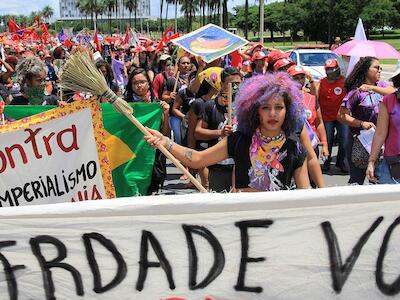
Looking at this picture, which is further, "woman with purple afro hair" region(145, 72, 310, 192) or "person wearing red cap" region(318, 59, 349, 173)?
"person wearing red cap" region(318, 59, 349, 173)

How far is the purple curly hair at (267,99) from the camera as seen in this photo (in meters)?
3.07

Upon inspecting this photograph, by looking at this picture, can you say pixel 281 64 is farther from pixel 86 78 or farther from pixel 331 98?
pixel 86 78

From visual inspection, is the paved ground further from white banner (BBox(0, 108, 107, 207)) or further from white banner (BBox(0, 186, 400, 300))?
white banner (BBox(0, 186, 400, 300))

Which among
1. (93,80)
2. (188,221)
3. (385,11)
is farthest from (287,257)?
(385,11)

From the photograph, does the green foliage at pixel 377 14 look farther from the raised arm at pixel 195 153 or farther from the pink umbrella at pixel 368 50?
the raised arm at pixel 195 153

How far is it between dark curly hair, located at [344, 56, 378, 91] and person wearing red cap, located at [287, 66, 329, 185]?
354 mm

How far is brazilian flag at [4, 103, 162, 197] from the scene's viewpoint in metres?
4.69

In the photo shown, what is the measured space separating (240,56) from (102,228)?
9.14 m

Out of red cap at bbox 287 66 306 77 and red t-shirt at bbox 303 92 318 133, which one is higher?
red cap at bbox 287 66 306 77

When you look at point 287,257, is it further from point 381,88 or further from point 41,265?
point 381,88

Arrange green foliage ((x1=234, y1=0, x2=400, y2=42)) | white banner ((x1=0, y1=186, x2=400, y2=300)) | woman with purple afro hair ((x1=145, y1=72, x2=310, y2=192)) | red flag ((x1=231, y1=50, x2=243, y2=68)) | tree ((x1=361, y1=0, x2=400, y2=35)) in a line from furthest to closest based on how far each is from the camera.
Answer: tree ((x1=361, y1=0, x2=400, y2=35))
green foliage ((x1=234, y1=0, x2=400, y2=42))
red flag ((x1=231, y1=50, x2=243, y2=68))
woman with purple afro hair ((x1=145, y1=72, x2=310, y2=192))
white banner ((x1=0, y1=186, x2=400, y2=300))

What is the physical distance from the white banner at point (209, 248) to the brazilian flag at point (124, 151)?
7.53ft

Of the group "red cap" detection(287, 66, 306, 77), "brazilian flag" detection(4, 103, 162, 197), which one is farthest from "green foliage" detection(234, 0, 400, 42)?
"brazilian flag" detection(4, 103, 162, 197)

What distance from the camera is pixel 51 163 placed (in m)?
3.93
